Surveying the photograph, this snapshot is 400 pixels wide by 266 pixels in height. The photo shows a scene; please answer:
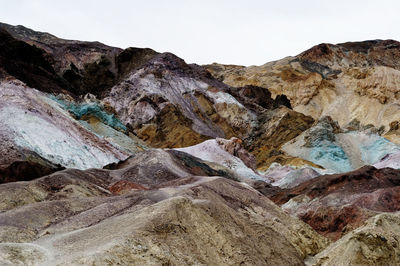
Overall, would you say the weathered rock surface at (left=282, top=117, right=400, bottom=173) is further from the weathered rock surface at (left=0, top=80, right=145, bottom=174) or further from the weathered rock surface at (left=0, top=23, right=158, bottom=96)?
the weathered rock surface at (left=0, top=23, right=158, bottom=96)

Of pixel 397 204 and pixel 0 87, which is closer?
pixel 397 204

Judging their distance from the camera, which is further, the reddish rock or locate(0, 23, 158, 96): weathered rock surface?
locate(0, 23, 158, 96): weathered rock surface

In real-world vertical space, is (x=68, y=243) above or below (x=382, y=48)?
below

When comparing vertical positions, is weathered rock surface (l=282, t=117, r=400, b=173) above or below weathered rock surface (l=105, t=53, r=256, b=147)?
below

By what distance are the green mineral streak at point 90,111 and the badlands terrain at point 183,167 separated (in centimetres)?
12

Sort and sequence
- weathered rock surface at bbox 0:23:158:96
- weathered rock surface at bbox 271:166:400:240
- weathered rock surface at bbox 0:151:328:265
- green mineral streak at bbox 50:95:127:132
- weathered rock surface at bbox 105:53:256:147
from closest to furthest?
1. weathered rock surface at bbox 0:151:328:265
2. weathered rock surface at bbox 271:166:400:240
3. green mineral streak at bbox 50:95:127:132
4. weathered rock surface at bbox 105:53:256:147
5. weathered rock surface at bbox 0:23:158:96

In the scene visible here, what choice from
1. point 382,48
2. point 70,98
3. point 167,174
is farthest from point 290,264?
point 382,48

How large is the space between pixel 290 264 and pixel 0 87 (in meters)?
22.4

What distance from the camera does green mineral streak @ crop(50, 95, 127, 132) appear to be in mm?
35000

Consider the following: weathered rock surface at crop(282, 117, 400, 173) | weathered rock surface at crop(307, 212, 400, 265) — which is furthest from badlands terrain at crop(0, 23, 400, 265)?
weathered rock surface at crop(282, 117, 400, 173)

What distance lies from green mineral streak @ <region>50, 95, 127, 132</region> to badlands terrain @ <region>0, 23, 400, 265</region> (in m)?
0.12

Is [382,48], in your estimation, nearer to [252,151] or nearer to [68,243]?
[252,151]

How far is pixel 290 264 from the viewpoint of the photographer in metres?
10.4

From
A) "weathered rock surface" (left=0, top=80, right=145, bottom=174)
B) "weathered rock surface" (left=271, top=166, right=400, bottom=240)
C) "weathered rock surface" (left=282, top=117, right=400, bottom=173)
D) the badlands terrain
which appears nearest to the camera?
the badlands terrain
